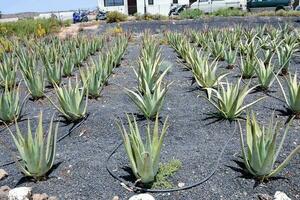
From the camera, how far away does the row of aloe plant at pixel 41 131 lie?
3.14 meters

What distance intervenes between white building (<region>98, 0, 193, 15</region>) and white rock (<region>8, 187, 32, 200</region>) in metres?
35.2

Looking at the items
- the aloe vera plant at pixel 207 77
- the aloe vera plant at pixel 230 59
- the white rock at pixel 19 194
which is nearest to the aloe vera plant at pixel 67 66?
the aloe vera plant at pixel 207 77

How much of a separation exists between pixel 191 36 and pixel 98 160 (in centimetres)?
861

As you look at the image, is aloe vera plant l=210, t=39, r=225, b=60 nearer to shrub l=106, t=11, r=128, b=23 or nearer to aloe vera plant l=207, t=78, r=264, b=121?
aloe vera plant l=207, t=78, r=264, b=121

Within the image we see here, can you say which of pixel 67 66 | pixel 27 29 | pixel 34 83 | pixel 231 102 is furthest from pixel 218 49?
pixel 27 29

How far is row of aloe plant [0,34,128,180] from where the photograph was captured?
3.14m

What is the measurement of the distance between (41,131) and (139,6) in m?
38.2

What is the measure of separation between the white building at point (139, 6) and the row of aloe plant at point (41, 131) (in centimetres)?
3275

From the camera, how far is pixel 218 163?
3.42 meters

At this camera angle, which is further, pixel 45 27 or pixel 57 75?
pixel 45 27

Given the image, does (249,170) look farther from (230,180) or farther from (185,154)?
(185,154)

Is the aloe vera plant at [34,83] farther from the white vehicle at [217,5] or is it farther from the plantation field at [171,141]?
the white vehicle at [217,5]

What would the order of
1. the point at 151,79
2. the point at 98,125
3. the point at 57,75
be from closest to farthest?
the point at 98,125 < the point at 151,79 < the point at 57,75

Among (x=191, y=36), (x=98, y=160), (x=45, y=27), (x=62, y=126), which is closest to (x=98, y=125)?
(x=62, y=126)
